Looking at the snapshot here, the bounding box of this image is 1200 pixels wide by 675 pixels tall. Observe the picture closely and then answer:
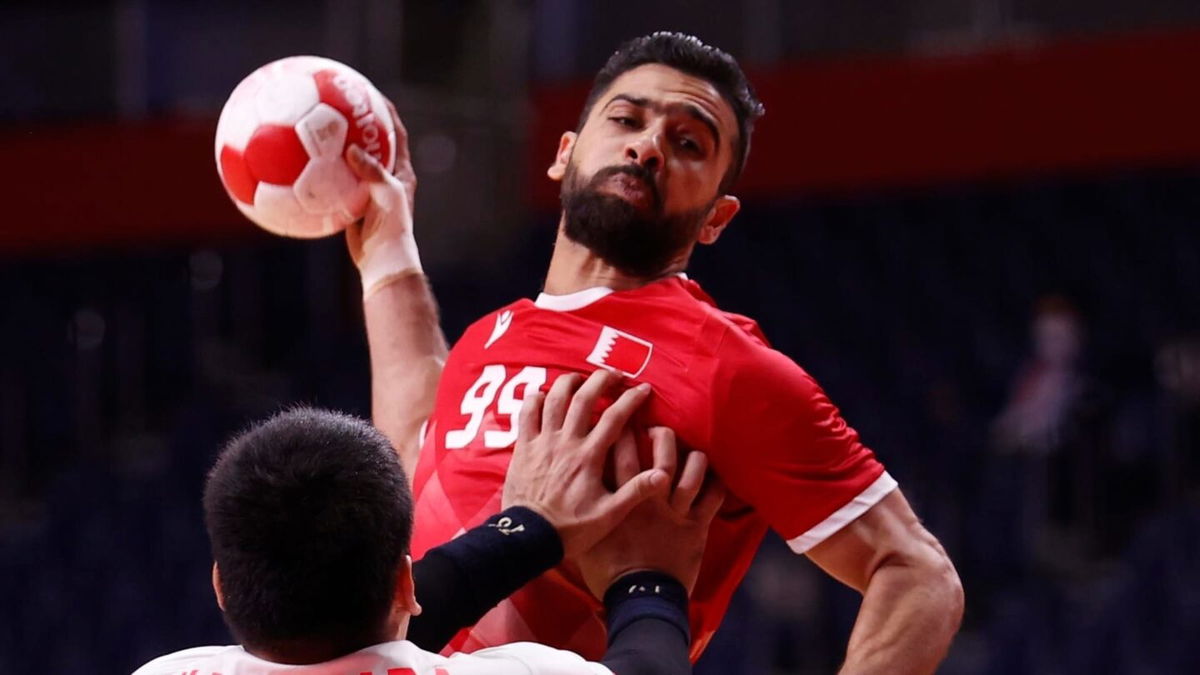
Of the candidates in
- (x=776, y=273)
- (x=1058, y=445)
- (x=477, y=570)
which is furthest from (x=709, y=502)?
(x=776, y=273)

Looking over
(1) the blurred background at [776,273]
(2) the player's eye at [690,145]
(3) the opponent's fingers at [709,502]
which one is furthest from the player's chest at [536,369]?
(1) the blurred background at [776,273]

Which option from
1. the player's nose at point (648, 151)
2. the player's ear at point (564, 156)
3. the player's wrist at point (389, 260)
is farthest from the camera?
the player's wrist at point (389, 260)

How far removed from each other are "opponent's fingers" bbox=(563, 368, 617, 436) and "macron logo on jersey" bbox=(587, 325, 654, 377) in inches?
2.6

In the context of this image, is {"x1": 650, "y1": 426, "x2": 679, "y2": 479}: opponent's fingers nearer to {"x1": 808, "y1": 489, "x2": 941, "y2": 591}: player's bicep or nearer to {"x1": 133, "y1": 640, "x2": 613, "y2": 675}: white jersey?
{"x1": 808, "y1": 489, "x2": 941, "y2": 591}: player's bicep

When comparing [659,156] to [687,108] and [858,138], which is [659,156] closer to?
[687,108]

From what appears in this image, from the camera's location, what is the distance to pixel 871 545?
2756 mm

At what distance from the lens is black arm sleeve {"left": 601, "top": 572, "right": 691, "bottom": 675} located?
7.95ft

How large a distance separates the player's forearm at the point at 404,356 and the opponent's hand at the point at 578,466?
0.60 metres

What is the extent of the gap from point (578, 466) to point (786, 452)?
0.34 m

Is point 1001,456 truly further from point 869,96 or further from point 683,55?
point 683,55

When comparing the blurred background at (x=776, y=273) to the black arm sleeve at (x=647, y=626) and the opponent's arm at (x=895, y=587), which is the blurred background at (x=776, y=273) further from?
the black arm sleeve at (x=647, y=626)

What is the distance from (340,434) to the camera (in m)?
2.15

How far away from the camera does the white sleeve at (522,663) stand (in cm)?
221

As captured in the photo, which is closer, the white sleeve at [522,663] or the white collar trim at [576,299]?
the white sleeve at [522,663]
